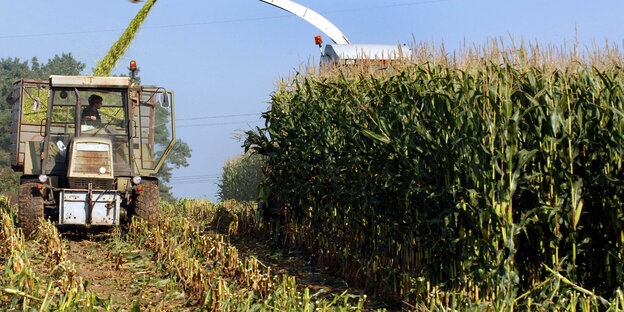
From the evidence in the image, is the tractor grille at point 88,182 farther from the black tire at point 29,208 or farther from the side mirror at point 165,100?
the side mirror at point 165,100

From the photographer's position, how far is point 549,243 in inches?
244

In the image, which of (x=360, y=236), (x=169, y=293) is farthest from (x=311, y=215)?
(x=169, y=293)

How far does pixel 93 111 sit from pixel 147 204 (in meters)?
1.67

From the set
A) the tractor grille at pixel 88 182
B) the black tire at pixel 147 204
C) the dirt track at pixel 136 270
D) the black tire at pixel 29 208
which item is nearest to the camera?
the dirt track at pixel 136 270

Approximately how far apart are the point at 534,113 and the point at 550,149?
0.35 metres

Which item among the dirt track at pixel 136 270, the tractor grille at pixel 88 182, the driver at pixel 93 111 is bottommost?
the dirt track at pixel 136 270

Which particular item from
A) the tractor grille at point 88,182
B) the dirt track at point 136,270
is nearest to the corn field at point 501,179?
the dirt track at point 136,270

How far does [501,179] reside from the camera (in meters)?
5.90

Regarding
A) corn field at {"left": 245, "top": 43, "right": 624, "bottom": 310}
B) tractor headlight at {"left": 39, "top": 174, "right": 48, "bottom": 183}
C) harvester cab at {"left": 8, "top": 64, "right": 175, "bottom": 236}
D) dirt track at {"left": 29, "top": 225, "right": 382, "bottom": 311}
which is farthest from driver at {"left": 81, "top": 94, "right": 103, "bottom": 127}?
corn field at {"left": 245, "top": 43, "right": 624, "bottom": 310}

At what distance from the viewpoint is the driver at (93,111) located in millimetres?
10789

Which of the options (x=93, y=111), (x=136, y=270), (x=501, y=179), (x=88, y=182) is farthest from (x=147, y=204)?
(x=501, y=179)

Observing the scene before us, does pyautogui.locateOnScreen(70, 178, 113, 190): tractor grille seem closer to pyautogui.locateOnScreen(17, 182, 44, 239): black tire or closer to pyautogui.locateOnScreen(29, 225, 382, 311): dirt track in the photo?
pyautogui.locateOnScreen(17, 182, 44, 239): black tire

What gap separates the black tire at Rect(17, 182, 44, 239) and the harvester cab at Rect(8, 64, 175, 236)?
1 centimetres

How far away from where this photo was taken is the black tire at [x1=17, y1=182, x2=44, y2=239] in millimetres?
10148
